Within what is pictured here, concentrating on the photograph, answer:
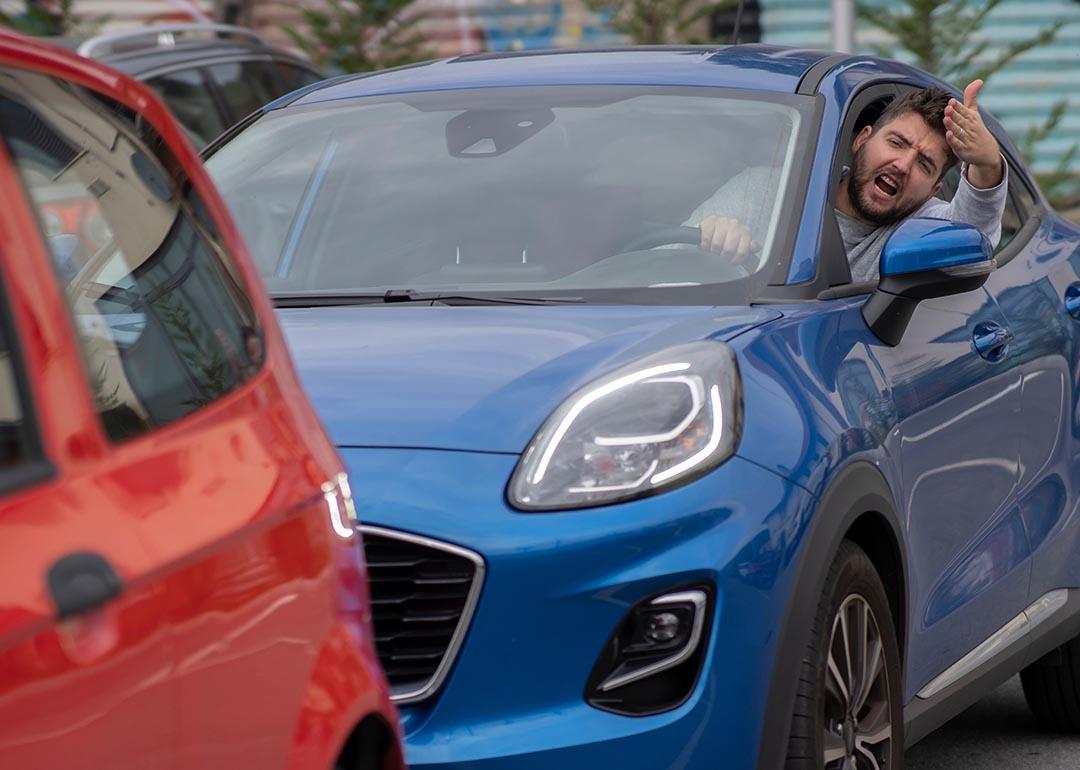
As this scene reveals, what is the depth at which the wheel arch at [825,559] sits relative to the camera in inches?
136

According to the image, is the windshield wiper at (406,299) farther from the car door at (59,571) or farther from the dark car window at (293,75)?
the dark car window at (293,75)

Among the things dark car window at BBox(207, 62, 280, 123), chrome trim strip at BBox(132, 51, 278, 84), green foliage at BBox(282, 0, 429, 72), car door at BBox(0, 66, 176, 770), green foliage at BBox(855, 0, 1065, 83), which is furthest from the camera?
green foliage at BBox(282, 0, 429, 72)

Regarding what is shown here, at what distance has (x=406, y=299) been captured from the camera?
14.3ft

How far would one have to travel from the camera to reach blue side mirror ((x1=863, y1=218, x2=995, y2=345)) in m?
4.24

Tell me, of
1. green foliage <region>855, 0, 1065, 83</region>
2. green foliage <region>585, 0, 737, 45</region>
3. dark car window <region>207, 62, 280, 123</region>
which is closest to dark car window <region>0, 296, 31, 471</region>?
dark car window <region>207, 62, 280, 123</region>

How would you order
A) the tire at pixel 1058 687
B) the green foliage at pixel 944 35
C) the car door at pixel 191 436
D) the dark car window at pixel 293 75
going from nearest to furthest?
1. the car door at pixel 191 436
2. the tire at pixel 1058 687
3. the dark car window at pixel 293 75
4. the green foliage at pixel 944 35

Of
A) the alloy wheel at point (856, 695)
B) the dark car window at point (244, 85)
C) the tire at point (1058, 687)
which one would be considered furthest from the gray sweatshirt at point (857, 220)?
the dark car window at point (244, 85)

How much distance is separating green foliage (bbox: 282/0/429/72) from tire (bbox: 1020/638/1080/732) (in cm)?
1170

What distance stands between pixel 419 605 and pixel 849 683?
34.3 inches

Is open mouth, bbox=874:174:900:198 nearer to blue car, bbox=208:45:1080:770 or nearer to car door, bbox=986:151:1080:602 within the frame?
blue car, bbox=208:45:1080:770

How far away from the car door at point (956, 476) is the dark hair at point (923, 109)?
51cm

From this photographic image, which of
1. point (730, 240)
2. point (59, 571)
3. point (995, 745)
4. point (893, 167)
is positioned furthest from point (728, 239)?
point (59, 571)

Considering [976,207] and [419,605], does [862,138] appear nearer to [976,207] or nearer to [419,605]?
[976,207]

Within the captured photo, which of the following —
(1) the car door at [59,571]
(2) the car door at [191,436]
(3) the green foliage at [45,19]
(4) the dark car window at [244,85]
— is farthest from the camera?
(3) the green foliage at [45,19]
